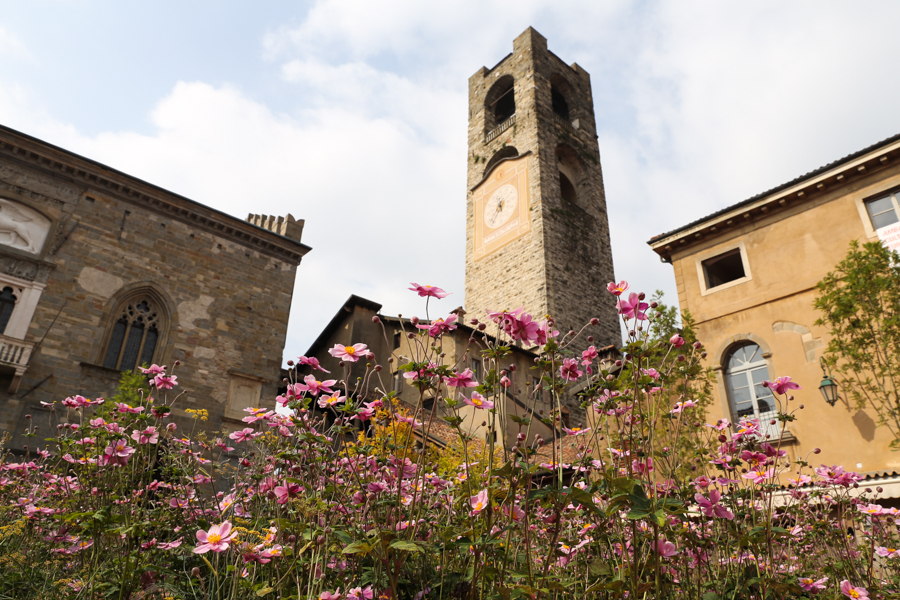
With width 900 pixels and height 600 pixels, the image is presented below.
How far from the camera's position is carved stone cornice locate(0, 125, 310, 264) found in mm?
13578

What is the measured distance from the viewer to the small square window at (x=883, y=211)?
9.61 metres

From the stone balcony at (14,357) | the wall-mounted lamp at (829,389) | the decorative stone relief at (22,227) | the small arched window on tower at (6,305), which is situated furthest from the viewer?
the decorative stone relief at (22,227)

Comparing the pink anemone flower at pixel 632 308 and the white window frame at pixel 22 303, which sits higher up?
the white window frame at pixel 22 303

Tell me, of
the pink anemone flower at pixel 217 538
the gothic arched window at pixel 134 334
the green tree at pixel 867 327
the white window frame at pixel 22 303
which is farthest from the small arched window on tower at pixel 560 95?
the pink anemone flower at pixel 217 538

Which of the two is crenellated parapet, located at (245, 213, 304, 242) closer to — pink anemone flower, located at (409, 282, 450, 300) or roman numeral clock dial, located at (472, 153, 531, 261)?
roman numeral clock dial, located at (472, 153, 531, 261)

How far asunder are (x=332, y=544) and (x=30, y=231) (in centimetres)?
1507

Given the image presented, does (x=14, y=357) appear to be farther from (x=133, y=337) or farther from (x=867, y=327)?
(x=867, y=327)

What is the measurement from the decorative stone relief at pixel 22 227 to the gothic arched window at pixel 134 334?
2430mm

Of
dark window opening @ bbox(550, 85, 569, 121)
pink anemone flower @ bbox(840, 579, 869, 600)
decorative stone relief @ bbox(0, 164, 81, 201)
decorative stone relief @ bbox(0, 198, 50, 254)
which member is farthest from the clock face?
pink anemone flower @ bbox(840, 579, 869, 600)

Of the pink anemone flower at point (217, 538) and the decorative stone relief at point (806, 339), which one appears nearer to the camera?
the pink anemone flower at point (217, 538)

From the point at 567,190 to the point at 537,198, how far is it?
16.1ft

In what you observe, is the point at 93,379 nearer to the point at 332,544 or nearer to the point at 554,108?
the point at 332,544

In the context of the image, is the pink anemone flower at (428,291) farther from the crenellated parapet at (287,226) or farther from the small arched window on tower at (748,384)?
the crenellated parapet at (287,226)

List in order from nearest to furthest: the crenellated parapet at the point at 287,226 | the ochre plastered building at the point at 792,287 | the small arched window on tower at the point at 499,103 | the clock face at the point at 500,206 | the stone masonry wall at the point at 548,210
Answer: the ochre plastered building at the point at 792,287 < the crenellated parapet at the point at 287,226 < the stone masonry wall at the point at 548,210 < the clock face at the point at 500,206 < the small arched window on tower at the point at 499,103
